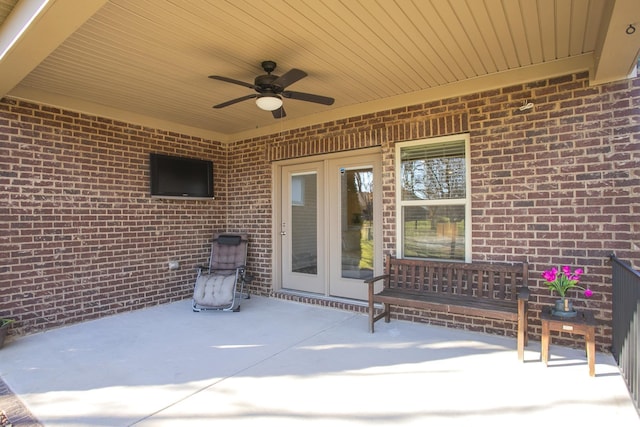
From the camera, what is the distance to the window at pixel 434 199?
12.8 ft

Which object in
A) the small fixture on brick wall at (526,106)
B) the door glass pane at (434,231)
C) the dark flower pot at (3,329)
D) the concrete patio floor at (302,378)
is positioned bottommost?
the concrete patio floor at (302,378)

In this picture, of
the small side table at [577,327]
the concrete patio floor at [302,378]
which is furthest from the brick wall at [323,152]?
→ the concrete patio floor at [302,378]

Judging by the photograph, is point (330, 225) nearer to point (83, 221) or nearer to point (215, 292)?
point (215, 292)

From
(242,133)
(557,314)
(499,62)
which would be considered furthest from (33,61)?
(557,314)

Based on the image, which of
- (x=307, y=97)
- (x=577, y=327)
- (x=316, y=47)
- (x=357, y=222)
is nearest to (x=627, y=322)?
(x=577, y=327)

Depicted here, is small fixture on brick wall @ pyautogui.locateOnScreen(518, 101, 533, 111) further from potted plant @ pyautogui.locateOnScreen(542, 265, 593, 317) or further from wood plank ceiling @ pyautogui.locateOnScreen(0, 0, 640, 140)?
potted plant @ pyautogui.locateOnScreen(542, 265, 593, 317)

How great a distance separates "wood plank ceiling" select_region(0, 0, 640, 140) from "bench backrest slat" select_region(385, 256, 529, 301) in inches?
72.9

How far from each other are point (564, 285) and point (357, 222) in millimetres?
2415

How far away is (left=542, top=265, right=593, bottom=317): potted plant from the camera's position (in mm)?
2902

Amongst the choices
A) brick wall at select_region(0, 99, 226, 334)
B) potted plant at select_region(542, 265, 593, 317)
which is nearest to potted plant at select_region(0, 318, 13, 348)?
brick wall at select_region(0, 99, 226, 334)

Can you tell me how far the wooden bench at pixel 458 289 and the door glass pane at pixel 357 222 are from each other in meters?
0.59

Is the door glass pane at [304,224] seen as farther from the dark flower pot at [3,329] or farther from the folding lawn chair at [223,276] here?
the dark flower pot at [3,329]

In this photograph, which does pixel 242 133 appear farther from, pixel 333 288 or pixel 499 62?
pixel 499 62

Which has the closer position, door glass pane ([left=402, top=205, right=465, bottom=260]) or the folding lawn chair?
door glass pane ([left=402, top=205, right=465, bottom=260])
